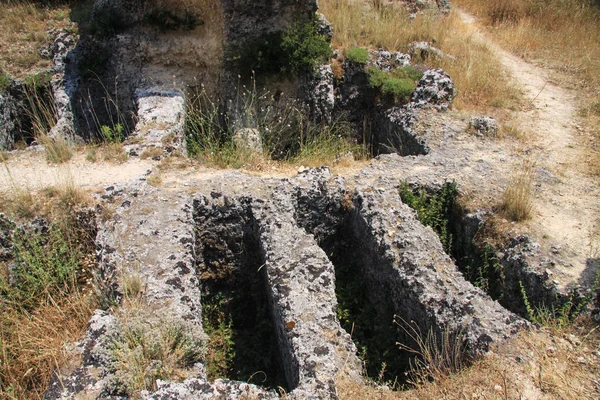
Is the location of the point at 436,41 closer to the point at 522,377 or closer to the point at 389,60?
the point at 389,60

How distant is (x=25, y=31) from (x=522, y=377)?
42.2ft

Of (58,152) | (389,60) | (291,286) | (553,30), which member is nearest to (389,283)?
(291,286)

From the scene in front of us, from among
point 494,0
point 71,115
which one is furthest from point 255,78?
point 494,0

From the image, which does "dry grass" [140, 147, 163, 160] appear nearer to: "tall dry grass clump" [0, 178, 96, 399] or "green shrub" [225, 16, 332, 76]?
"tall dry grass clump" [0, 178, 96, 399]

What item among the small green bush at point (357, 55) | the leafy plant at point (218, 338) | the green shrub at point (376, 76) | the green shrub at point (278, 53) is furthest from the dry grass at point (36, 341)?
the small green bush at point (357, 55)

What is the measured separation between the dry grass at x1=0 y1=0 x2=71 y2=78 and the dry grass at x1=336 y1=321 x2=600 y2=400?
10.5m

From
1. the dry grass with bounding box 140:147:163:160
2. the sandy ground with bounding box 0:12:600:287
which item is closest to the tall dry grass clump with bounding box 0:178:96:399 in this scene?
the sandy ground with bounding box 0:12:600:287

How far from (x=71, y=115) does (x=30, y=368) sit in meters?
6.89

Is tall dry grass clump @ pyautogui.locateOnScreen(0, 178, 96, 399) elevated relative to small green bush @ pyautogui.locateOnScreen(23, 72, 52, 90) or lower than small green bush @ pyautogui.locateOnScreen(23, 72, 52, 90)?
lower

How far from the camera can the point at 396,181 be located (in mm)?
6742

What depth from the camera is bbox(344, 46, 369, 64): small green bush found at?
402 inches

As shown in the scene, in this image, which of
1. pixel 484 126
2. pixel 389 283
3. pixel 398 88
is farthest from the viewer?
pixel 398 88

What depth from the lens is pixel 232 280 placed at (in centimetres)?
630

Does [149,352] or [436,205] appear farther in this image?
[436,205]
